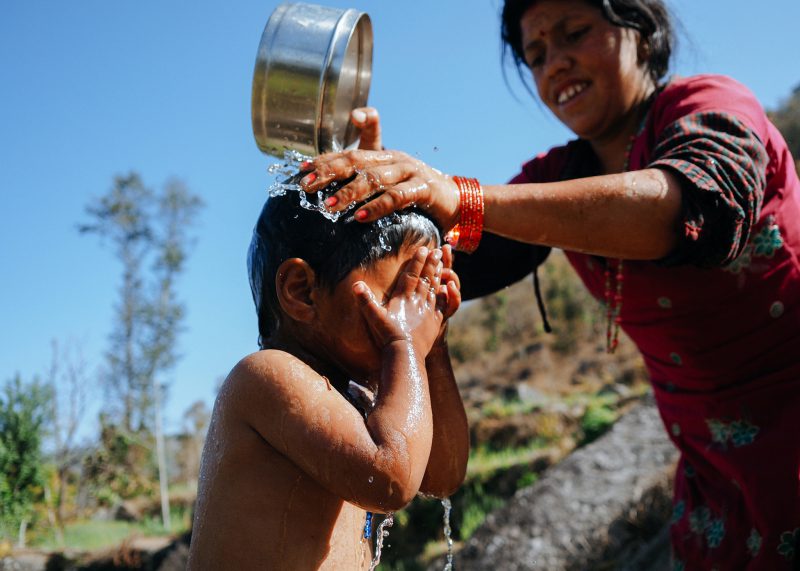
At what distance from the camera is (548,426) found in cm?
1390

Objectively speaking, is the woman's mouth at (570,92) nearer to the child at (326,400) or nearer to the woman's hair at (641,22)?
the woman's hair at (641,22)

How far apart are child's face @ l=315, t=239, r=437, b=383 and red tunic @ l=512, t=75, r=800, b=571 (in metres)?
0.73

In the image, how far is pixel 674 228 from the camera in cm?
185

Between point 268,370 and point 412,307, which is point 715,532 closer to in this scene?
point 412,307

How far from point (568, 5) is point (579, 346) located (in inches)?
882

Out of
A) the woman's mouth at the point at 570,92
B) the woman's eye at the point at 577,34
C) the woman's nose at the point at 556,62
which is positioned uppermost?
the woman's eye at the point at 577,34

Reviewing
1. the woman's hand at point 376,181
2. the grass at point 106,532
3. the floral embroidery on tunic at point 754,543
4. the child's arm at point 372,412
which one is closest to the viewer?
the child's arm at point 372,412

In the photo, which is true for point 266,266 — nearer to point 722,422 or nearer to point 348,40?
point 348,40

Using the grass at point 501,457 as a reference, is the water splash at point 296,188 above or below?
above

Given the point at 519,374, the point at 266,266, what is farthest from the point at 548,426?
the point at 266,266

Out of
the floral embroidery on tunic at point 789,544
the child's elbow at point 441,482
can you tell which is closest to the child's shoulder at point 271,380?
the child's elbow at point 441,482

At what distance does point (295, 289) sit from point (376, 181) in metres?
0.39

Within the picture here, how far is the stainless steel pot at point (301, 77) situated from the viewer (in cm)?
209

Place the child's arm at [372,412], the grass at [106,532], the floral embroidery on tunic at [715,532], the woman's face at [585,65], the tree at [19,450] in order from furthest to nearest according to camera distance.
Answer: the grass at [106,532] → the tree at [19,450] → the woman's face at [585,65] → the floral embroidery on tunic at [715,532] → the child's arm at [372,412]
